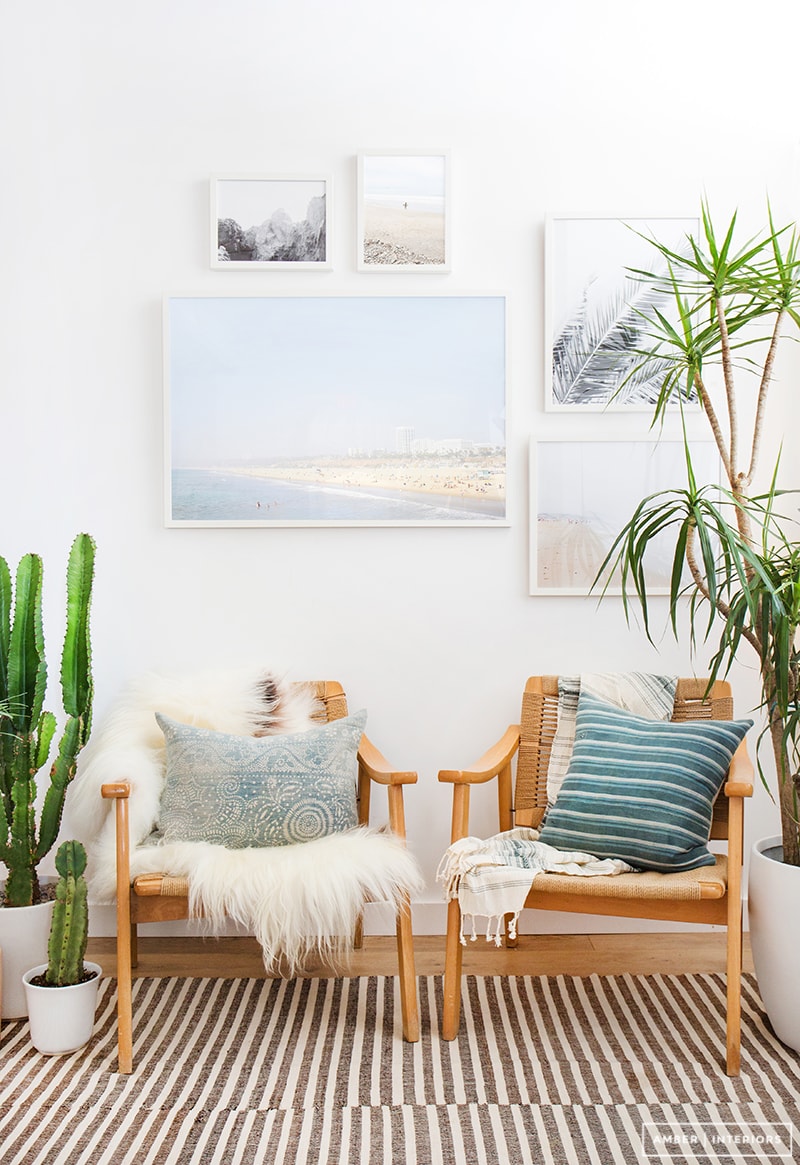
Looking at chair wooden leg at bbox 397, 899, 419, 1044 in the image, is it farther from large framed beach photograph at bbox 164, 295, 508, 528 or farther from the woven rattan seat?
large framed beach photograph at bbox 164, 295, 508, 528

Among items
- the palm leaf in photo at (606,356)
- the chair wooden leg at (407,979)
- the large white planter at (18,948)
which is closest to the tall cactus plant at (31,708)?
the large white planter at (18,948)

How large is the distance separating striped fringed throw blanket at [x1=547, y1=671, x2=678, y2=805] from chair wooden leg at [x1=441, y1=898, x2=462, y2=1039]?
496 millimetres

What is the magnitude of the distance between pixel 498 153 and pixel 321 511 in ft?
3.65

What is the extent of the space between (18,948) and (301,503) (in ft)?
4.33

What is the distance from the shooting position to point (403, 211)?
2.71 meters

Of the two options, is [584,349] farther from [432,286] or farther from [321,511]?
[321,511]

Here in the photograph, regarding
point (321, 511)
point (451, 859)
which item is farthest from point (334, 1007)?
point (321, 511)

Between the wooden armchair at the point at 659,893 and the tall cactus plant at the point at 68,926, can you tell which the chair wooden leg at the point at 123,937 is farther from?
the wooden armchair at the point at 659,893

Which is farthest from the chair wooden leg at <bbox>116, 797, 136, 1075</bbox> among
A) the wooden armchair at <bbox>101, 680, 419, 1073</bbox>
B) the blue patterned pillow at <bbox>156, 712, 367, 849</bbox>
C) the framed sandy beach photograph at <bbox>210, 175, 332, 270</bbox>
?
the framed sandy beach photograph at <bbox>210, 175, 332, 270</bbox>

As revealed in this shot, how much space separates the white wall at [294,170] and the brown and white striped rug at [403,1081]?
58cm

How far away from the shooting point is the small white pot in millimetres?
2078

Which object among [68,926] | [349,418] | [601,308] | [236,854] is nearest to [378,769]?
[236,854]

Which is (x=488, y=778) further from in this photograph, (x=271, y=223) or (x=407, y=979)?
(x=271, y=223)

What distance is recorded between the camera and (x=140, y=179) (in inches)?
107
